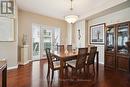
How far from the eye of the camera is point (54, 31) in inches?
303

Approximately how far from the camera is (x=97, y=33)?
5.87 meters

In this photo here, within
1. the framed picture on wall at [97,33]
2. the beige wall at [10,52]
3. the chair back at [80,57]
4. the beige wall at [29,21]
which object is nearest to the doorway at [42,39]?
the beige wall at [29,21]

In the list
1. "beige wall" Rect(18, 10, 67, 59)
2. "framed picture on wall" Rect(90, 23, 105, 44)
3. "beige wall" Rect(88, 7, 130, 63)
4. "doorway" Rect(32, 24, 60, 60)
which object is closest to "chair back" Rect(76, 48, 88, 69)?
"beige wall" Rect(88, 7, 130, 63)

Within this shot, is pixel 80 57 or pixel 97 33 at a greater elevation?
pixel 97 33

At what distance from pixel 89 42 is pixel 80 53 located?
11.2ft

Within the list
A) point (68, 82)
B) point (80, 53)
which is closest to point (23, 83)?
point (68, 82)

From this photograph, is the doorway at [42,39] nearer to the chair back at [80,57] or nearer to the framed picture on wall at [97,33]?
the framed picture on wall at [97,33]

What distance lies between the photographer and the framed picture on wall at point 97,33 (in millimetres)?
5566

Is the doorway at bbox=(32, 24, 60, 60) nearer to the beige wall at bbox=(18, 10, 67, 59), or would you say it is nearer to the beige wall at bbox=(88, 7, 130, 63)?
the beige wall at bbox=(18, 10, 67, 59)

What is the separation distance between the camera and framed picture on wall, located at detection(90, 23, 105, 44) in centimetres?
557

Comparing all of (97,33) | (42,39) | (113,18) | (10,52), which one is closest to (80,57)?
(113,18)

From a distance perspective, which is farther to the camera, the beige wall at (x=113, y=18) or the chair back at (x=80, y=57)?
the beige wall at (x=113, y=18)

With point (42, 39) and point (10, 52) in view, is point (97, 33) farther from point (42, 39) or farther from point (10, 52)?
point (10, 52)

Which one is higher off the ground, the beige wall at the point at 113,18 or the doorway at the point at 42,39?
the beige wall at the point at 113,18
